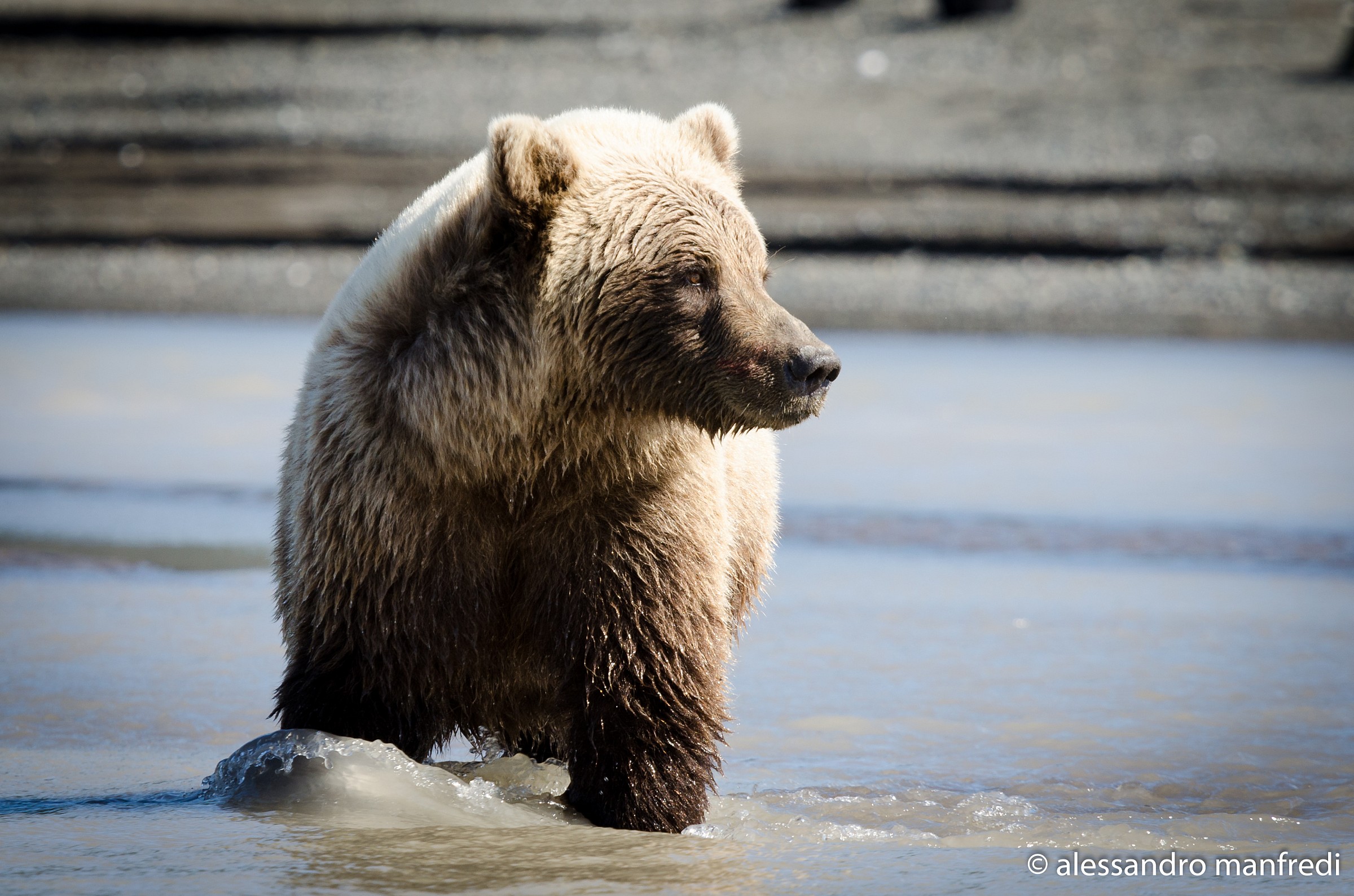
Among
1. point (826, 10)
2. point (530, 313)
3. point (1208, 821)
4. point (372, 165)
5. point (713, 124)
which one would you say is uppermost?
point (826, 10)

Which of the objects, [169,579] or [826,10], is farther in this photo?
Answer: [826,10]

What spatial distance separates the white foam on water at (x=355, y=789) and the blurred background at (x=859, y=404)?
129 mm

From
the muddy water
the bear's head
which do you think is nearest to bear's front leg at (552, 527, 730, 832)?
the muddy water

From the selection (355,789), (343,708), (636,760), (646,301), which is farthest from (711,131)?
(355,789)

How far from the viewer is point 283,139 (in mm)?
20125

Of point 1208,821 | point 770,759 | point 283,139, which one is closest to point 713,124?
point 770,759

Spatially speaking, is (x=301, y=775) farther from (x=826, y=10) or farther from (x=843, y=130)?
(x=826, y=10)

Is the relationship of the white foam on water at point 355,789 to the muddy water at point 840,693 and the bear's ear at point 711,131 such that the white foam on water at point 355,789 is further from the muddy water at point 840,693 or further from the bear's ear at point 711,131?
the bear's ear at point 711,131

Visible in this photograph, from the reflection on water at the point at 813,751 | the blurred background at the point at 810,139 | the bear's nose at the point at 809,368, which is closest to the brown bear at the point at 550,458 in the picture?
the bear's nose at the point at 809,368

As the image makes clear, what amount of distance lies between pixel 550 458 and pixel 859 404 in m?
8.57

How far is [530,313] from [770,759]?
174 centimetres

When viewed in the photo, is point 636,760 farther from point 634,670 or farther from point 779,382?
point 779,382

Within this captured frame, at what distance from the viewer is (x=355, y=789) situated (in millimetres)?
4113

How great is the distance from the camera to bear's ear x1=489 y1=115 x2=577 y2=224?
13.6 ft
